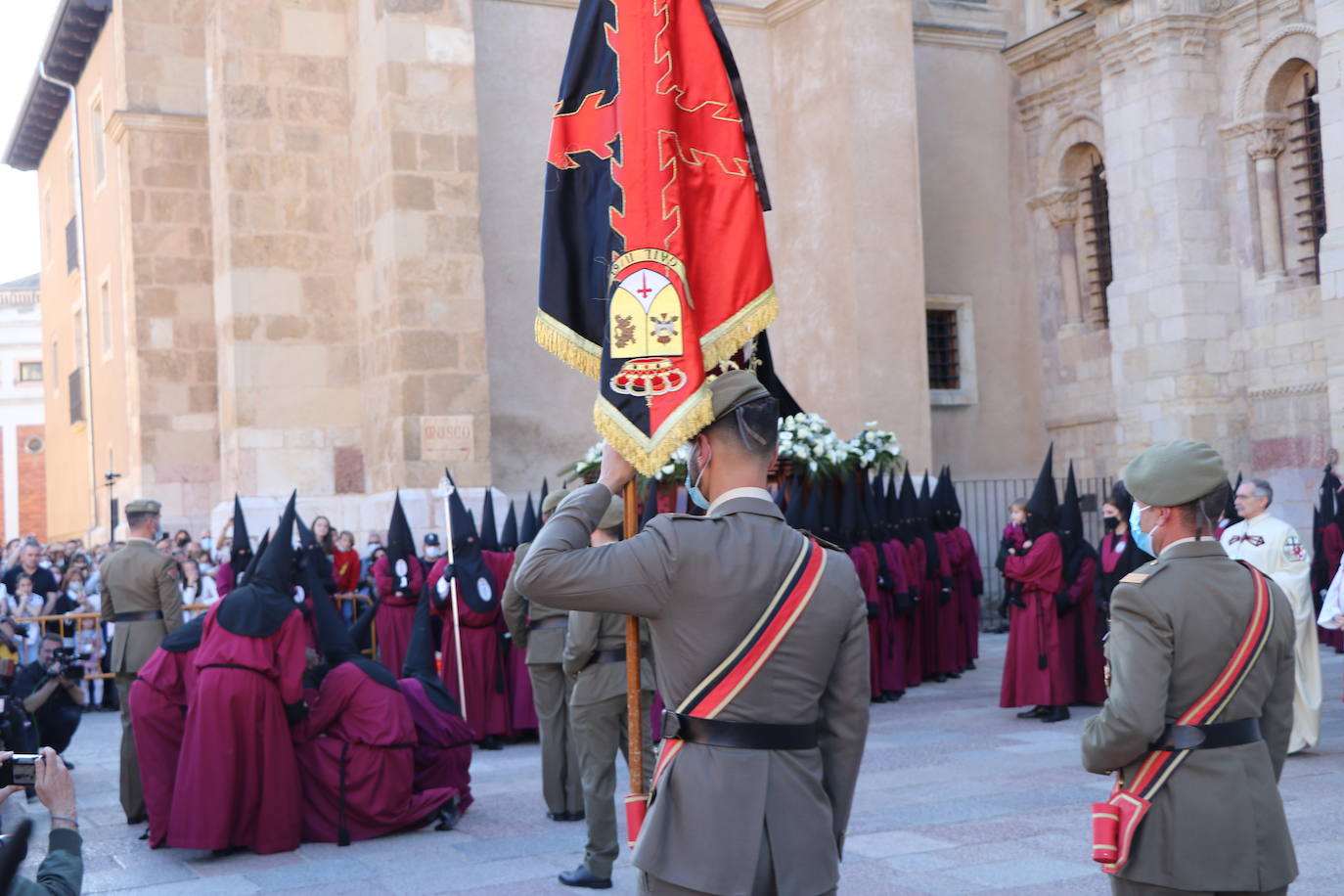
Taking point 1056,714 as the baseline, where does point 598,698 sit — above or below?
above

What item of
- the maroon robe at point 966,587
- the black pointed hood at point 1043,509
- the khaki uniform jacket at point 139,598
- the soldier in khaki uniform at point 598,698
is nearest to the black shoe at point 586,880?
the soldier in khaki uniform at point 598,698

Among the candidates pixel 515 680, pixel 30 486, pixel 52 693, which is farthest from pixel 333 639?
pixel 30 486

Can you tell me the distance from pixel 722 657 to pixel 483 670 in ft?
25.6

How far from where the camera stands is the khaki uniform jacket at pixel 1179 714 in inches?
138

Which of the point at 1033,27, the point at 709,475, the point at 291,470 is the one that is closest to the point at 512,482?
the point at 291,470

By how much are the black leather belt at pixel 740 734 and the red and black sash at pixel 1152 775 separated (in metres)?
0.88

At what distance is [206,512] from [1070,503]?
44.1 feet

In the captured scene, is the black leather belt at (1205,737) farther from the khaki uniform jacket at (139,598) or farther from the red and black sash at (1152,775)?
the khaki uniform jacket at (139,598)

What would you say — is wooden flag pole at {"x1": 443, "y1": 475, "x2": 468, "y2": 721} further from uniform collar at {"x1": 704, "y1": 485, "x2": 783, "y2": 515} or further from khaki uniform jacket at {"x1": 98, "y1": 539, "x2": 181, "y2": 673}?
uniform collar at {"x1": 704, "y1": 485, "x2": 783, "y2": 515}

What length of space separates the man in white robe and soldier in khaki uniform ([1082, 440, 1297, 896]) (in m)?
5.43

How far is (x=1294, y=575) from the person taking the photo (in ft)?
Result: 28.8

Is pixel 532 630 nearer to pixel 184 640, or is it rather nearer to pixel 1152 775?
pixel 184 640

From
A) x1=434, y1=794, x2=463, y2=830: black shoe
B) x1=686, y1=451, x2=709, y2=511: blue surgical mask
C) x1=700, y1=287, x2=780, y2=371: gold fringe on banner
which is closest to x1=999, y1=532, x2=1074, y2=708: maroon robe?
x1=434, y1=794, x2=463, y2=830: black shoe

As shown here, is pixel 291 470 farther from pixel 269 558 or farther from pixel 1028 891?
pixel 1028 891
